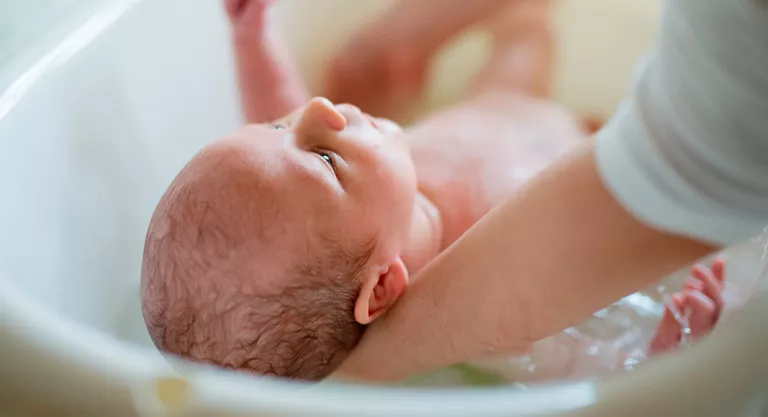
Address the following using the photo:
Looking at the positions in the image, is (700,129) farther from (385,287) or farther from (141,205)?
(141,205)

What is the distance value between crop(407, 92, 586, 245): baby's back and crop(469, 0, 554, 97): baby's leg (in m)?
0.03

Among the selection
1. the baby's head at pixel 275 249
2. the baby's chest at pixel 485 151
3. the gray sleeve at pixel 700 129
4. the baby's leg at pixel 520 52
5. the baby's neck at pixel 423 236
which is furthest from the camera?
the baby's leg at pixel 520 52

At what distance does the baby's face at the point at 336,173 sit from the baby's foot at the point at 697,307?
0.26m

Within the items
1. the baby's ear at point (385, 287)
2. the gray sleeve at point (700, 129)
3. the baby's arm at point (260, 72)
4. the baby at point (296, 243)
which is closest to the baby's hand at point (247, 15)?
the baby's arm at point (260, 72)

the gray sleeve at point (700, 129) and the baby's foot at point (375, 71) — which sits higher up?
the gray sleeve at point (700, 129)

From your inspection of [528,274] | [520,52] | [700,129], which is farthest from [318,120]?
[520,52]

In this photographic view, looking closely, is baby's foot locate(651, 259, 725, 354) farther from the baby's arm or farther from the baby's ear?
the baby's arm

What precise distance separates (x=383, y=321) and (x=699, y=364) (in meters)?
0.34

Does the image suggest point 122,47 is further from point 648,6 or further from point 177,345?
point 648,6

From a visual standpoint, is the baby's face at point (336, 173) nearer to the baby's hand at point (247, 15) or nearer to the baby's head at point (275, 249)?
the baby's head at point (275, 249)

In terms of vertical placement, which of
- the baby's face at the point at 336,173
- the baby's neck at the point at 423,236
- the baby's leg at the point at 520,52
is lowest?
the baby's neck at the point at 423,236

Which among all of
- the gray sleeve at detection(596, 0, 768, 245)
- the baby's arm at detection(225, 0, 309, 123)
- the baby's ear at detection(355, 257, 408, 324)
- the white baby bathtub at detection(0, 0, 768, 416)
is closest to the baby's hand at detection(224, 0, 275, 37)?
the baby's arm at detection(225, 0, 309, 123)

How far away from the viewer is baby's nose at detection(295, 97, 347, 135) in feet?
2.25

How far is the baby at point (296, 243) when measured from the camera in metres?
0.62
